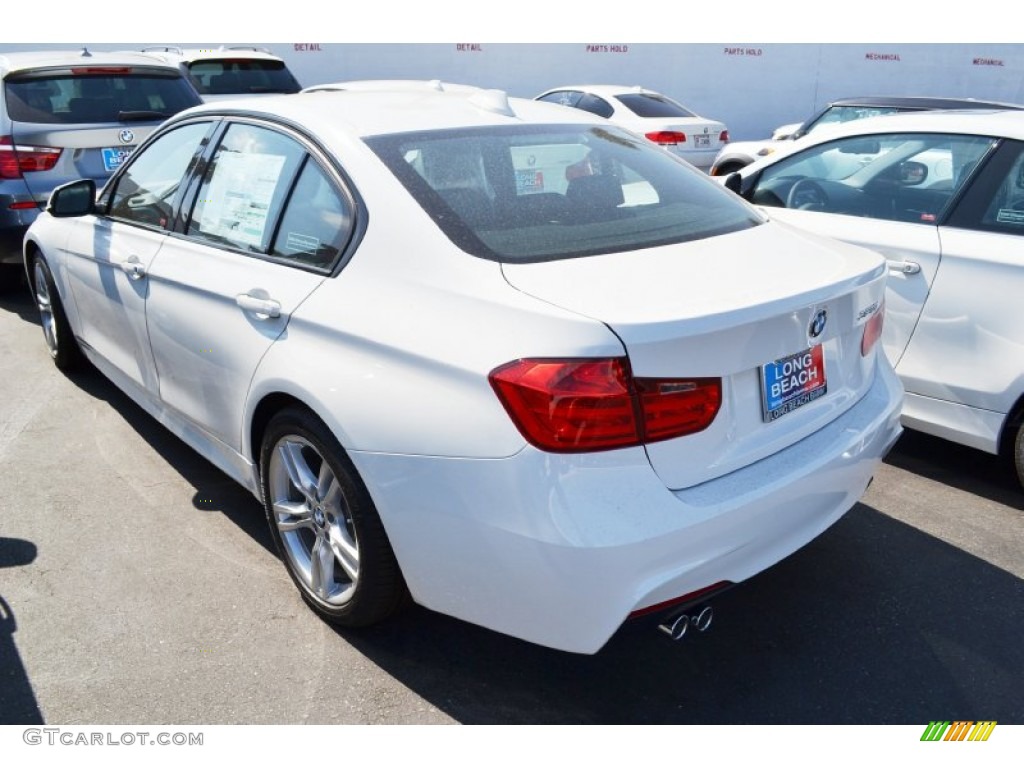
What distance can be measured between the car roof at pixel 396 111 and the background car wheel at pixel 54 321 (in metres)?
1.85

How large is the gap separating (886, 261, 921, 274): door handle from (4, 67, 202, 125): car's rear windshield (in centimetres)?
519

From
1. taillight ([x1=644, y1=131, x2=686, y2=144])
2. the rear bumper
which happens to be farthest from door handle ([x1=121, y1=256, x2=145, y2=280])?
taillight ([x1=644, y1=131, x2=686, y2=144])

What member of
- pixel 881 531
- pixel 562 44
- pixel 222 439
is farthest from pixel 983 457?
pixel 562 44

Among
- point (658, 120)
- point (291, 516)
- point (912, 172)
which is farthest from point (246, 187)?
point (658, 120)

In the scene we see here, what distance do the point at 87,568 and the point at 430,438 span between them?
5.76ft

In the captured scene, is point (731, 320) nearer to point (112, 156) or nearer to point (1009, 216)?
point (1009, 216)

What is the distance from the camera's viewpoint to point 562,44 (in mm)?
18531

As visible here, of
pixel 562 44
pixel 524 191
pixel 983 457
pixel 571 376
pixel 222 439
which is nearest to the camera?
pixel 571 376

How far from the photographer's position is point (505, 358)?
7.14 ft

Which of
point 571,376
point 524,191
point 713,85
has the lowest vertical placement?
point 713,85

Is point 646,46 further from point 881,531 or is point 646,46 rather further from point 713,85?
point 881,531

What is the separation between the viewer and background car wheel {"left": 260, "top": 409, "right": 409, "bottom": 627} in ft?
8.43

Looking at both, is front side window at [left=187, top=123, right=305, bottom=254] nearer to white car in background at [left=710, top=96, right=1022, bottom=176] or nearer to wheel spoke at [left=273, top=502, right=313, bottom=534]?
wheel spoke at [left=273, top=502, right=313, bottom=534]
